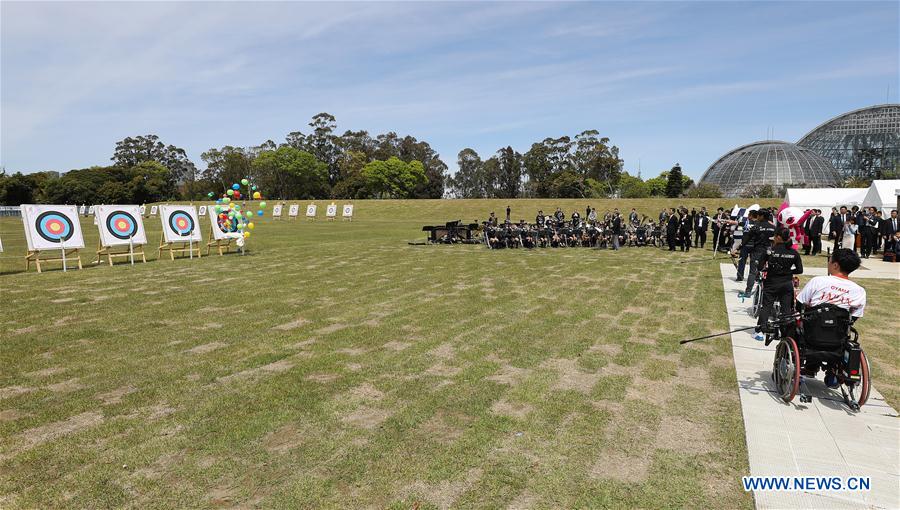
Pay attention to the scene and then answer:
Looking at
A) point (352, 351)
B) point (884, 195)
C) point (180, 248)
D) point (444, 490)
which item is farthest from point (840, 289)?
point (884, 195)

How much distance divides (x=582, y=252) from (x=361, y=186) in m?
77.6

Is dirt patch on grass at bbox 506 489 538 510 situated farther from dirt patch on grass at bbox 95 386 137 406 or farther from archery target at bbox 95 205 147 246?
archery target at bbox 95 205 147 246

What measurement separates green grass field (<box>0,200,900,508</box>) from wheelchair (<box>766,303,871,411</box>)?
0.69 meters

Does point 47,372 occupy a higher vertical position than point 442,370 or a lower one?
higher

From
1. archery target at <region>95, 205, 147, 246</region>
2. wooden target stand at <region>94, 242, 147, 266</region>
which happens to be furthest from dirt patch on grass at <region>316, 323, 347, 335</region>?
archery target at <region>95, 205, 147, 246</region>

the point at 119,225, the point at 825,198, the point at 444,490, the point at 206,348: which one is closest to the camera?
the point at 444,490

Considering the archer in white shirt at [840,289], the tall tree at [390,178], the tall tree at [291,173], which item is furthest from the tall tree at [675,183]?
the archer in white shirt at [840,289]

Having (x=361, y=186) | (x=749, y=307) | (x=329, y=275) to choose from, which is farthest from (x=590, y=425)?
(x=361, y=186)

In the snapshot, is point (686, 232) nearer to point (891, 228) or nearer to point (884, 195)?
point (891, 228)

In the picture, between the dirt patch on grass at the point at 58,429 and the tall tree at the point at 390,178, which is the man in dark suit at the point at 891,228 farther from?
the tall tree at the point at 390,178

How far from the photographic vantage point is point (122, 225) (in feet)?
54.5

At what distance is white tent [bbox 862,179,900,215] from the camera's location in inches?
910

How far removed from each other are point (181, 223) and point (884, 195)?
105 ft

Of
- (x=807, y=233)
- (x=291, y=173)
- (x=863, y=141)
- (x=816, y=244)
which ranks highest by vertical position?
(x=863, y=141)
